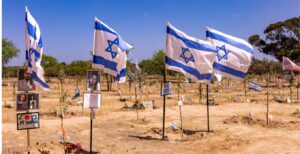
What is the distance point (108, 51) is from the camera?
1157 cm

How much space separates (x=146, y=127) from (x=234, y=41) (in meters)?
4.71

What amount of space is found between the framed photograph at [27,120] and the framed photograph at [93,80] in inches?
69.1

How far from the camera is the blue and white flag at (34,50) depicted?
9.83 metres

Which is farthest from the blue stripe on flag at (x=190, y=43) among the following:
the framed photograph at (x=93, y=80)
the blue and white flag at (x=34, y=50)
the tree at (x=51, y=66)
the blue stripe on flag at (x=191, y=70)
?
the tree at (x=51, y=66)

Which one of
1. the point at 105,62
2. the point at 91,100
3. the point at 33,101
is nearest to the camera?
the point at 33,101

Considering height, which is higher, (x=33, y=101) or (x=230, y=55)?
(x=230, y=55)

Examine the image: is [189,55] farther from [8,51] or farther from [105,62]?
[8,51]

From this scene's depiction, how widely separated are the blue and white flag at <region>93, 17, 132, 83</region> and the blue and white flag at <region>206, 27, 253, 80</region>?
408 cm

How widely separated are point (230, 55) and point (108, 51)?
492 centimetres

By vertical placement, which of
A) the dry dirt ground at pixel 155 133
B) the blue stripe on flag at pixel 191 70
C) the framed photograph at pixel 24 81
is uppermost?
the blue stripe on flag at pixel 191 70

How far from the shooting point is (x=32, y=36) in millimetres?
10188

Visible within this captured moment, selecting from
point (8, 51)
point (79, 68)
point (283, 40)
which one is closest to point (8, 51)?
point (8, 51)

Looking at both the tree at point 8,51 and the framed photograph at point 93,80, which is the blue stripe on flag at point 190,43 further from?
the tree at point 8,51

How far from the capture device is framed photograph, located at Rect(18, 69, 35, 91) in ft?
29.5
